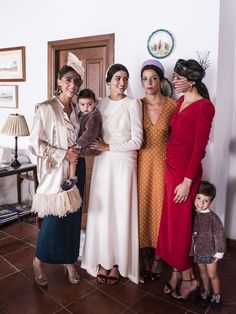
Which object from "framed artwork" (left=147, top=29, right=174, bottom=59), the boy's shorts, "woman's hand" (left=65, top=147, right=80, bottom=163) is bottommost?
the boy's shorts

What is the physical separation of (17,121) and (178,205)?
6.91ft

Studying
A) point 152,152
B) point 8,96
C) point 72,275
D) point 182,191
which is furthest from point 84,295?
point 8,96

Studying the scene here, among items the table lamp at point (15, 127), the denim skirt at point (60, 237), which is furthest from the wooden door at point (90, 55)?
the denim skirt at point (60, 237)

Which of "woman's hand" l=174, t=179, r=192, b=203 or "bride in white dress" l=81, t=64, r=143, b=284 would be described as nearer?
"woman's hand" l=174, t=179, r=192, b=203

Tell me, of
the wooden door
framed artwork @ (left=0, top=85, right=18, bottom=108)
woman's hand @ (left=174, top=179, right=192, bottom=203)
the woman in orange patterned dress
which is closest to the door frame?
the wooden door

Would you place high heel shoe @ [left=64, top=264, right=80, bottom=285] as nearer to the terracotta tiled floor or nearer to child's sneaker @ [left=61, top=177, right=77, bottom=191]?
the terracotta tiled floor

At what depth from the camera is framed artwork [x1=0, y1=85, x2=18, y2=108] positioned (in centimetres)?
385

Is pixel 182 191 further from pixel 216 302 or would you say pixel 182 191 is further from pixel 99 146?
pixel 216 302

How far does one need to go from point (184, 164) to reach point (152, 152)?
29cm

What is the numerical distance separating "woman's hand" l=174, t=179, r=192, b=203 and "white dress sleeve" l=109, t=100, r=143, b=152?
1.29 ft

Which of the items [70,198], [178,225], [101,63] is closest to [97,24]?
[101,63]

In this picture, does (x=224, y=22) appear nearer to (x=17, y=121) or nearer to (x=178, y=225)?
(x=178, y=225)

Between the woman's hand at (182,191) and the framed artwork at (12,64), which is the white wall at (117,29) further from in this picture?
the woman's hand at (182,191)

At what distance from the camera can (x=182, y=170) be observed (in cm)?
202
